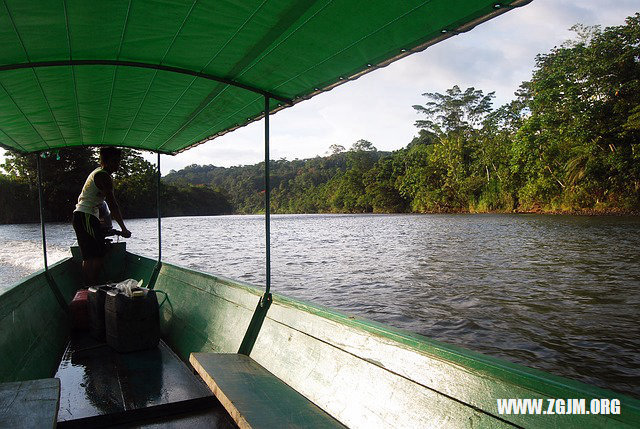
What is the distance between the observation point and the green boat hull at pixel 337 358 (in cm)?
124

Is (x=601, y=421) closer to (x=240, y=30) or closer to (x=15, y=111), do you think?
(x=240, y=30)

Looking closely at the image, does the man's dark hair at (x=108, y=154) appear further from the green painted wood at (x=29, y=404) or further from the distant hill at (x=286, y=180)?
the distant hill at (x=286, y=180)

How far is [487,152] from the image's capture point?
43344mm

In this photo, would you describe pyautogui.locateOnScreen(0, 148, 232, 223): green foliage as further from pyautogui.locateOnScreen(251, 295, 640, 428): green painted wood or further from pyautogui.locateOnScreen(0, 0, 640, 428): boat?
pyautogui.locateOnScreen(251, 295, 640, 428): green painted wood

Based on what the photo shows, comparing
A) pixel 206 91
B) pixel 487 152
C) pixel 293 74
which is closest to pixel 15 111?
pixel 206 91

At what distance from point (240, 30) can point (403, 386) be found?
184cm

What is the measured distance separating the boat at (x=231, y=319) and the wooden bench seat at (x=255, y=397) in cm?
1

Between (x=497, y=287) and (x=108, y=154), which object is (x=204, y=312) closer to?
(x=108, y=154)

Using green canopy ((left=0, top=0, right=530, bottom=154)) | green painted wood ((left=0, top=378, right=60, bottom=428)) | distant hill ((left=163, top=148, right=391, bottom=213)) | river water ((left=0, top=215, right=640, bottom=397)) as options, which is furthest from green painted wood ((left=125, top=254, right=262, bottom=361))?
distant hill ((left=163, top=148, right=391, bottom=213))

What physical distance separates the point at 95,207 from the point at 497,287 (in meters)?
8.86

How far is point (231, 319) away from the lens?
9.95 ft

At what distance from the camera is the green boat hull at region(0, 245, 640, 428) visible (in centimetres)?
124

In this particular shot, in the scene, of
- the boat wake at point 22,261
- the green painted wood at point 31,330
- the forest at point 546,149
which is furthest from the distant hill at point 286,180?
the green painted wood at point 31,330

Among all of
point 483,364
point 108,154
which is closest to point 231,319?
point 483,364
